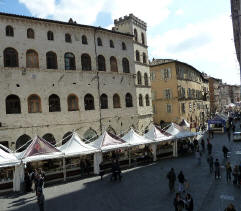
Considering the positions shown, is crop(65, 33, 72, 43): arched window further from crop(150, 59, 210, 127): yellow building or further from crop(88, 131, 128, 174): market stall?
crop(150, 59, 210, 127): yellow building

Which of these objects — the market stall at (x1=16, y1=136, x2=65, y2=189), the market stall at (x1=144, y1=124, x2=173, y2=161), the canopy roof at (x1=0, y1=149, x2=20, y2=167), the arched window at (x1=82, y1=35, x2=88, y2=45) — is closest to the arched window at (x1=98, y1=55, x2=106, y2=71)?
the arched window at (x1=82, y1=35, x2=88, y2=45)

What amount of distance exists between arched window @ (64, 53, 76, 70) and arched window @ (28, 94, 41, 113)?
4.57 meters

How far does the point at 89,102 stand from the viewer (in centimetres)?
2753

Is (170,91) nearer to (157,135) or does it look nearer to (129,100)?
(129,100)

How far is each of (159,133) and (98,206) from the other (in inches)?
505

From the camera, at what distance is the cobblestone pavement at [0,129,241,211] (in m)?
13.7

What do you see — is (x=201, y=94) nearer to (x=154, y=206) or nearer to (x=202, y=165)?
(x=202, y=165)

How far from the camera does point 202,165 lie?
2231 centimetres

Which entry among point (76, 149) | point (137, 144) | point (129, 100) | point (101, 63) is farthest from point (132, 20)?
point (76, 149)

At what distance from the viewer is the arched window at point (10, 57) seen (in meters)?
22.8

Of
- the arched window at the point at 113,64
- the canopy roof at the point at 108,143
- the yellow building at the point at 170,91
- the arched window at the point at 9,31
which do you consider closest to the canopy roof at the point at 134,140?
the canopy roof at the point at 108,143

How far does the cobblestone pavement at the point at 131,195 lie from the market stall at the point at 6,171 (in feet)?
3.97

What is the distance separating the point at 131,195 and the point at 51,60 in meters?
16.1

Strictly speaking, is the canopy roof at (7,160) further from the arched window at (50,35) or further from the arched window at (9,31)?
the arched window at (50,35)
